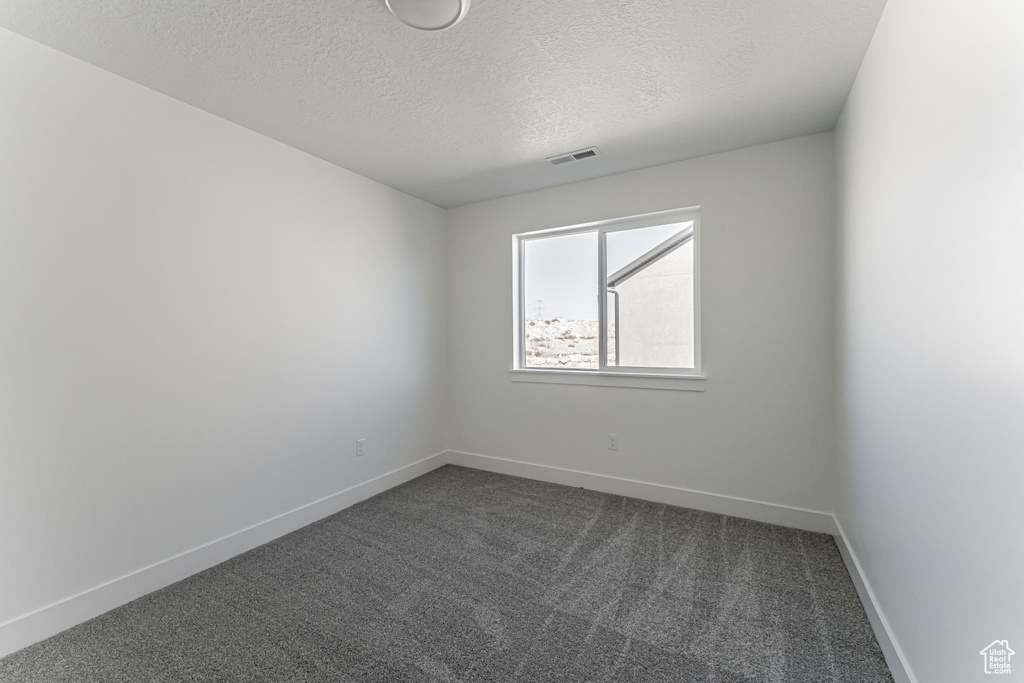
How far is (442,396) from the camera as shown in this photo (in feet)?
13.9

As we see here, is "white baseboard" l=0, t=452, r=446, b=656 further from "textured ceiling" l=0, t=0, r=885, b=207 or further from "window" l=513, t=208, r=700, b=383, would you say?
"textured ceiling" l=0, t=0, r=885, b=207

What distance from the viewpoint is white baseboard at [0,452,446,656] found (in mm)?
1772

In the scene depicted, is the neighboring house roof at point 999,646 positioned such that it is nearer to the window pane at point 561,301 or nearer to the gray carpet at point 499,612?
the gray carpet at point 499,612

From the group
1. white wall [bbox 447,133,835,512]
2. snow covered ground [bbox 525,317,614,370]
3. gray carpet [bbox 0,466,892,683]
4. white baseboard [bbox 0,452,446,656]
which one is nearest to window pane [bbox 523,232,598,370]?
snow covered ground [bbox 525,317,614,370]

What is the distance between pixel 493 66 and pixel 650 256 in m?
1.94

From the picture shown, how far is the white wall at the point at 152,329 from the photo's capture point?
71.2 inches

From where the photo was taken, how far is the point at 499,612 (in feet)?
6.48

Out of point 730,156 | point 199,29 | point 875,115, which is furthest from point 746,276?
point 199,29

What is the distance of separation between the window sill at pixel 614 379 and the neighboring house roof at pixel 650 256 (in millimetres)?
783

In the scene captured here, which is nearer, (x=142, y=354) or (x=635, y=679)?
(x=635, y=679)

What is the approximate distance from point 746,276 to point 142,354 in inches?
142

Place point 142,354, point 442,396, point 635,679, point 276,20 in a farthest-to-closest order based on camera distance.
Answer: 1. point 442,396
2. point 142,354
3. point 276,20
4. point 635,679

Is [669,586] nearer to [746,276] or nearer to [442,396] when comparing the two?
[746,276]

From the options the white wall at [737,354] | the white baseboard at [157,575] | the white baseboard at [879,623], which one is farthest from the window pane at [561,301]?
the white baseboard at [879,623]
